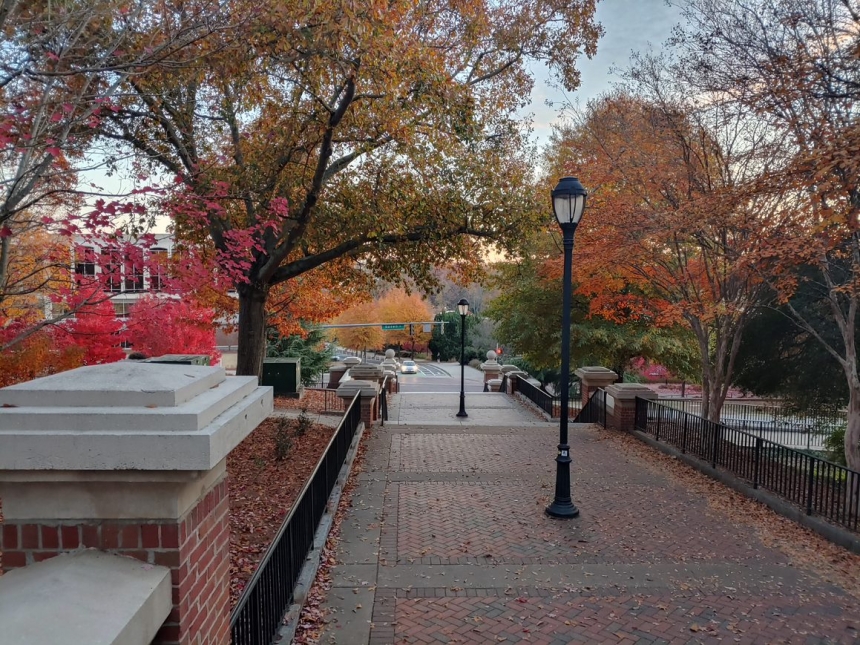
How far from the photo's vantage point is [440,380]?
47562mm

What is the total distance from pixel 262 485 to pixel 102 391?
7800mm

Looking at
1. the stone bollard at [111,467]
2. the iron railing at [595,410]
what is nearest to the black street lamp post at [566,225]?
the stone bollard at [111,467]

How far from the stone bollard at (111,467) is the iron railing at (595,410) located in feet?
45.1

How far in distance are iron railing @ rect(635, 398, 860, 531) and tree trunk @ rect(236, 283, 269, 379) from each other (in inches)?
337

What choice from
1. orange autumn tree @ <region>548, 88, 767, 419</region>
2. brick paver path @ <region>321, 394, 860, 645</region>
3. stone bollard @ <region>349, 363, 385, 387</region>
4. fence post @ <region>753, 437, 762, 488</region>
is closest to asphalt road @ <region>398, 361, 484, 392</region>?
stone bollard @ <region>349, 363, 385, 387</region>

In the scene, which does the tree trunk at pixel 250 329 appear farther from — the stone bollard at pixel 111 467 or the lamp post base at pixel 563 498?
the stone bollard at pixel 111 467

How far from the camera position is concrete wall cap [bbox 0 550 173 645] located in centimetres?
152

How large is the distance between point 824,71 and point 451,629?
24.6 ft

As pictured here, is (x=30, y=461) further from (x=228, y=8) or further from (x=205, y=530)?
(x=228, y=8)

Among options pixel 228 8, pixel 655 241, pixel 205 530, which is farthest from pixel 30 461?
pixel 655 241

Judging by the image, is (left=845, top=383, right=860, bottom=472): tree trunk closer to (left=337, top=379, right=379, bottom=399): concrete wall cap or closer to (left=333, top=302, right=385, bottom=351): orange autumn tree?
(left=337, top=379, right=379, bottom=399): concrete wall cap

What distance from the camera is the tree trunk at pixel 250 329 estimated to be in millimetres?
11711

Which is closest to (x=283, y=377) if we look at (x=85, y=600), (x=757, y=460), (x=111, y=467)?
(x=757, y=460)

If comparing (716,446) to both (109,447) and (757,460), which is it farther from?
(109,447)
